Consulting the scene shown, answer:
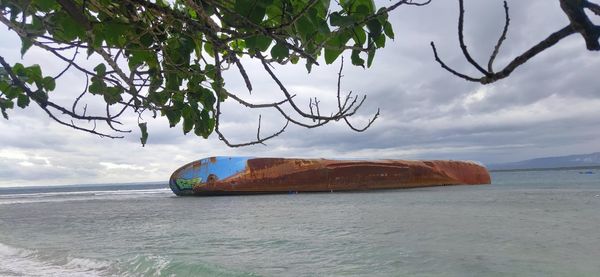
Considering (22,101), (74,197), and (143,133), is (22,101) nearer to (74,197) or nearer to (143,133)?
(143,133)

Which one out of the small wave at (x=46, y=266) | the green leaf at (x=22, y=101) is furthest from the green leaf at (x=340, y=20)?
the small wave at (x=46, y=266)

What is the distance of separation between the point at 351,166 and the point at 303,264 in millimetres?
22065

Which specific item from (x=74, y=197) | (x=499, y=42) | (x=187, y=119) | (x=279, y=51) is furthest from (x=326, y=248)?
(x=74, y=197)

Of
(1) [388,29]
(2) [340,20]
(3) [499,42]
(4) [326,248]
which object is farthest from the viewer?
(4) [326,248]

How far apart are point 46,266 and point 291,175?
20.5 m

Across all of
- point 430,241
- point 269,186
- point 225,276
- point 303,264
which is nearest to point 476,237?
point 430,241

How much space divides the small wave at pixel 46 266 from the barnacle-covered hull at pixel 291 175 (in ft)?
59.2

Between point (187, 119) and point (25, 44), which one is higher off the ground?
point (25, 44)

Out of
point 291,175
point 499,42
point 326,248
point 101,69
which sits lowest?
point 326,248

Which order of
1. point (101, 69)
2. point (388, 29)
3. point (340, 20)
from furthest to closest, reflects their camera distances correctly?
point (101, 69)
point (388, 29)
point (340, 20)

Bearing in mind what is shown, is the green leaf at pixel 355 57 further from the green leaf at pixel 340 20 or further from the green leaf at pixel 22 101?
the green leaf at pixel 22 101

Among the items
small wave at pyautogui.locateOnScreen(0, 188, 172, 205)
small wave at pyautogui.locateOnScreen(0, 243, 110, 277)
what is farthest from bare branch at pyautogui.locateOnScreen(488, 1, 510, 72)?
small wave at pyautogui.locateOnScreen(0, 188, 172, 205)

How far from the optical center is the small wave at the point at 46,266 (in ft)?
17.4

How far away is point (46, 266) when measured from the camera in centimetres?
581
